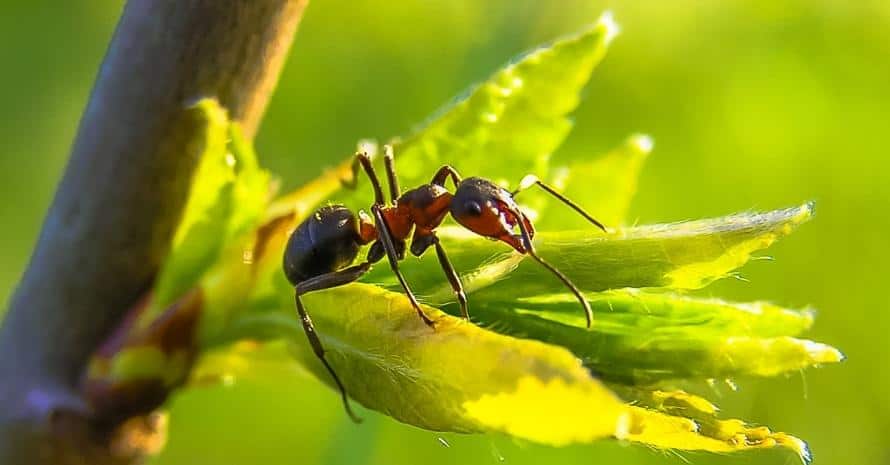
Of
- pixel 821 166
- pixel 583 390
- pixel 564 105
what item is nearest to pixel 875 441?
pixel 821 166

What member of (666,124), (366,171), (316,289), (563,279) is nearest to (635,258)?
(563,279)

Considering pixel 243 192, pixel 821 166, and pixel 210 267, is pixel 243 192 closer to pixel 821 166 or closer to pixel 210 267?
pixel 210 267

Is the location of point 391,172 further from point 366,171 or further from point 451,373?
point 451,373

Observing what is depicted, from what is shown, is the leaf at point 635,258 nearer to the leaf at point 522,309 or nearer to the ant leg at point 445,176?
the leaf at point 522,309

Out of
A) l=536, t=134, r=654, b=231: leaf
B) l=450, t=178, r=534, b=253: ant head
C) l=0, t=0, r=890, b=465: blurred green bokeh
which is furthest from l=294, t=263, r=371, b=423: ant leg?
l=0, t=0, r=890, b=465: blurred green bokeh

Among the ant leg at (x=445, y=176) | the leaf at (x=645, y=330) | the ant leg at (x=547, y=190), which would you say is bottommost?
the leaf at (x=645, y=330)

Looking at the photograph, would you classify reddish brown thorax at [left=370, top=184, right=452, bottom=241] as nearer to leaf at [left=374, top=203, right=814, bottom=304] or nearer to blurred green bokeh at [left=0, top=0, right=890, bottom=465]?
leaf at [left=374, top=203, right=814, bottom=304]

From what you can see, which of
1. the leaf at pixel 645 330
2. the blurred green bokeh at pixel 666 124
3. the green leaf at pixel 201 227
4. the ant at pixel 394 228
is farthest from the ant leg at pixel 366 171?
the blurred green bokeh at pixel 666 124
